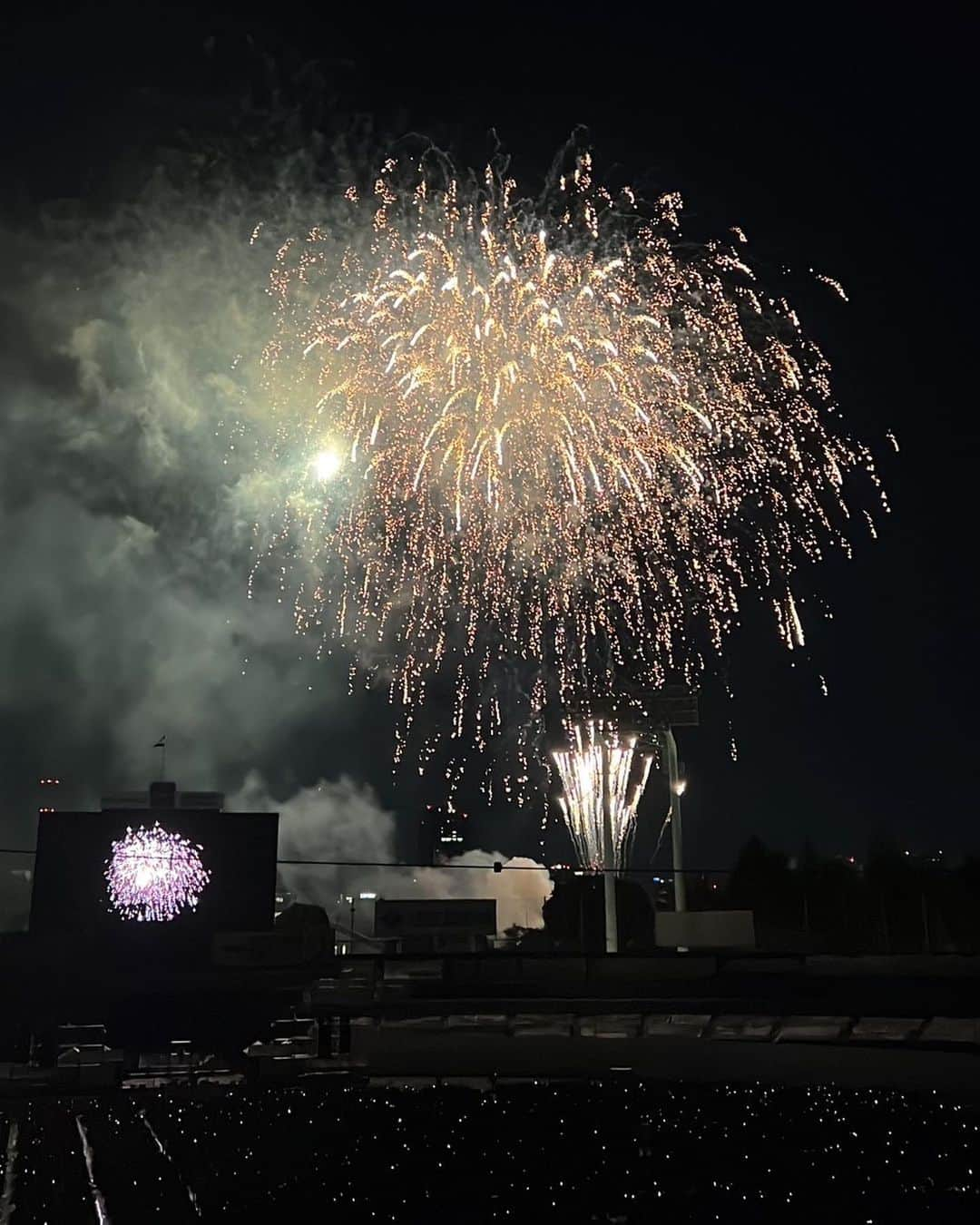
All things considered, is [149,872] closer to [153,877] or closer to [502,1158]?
[153,877]

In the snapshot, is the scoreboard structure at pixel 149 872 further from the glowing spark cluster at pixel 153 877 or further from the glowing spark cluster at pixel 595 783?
the glowing spark cluster at pixel 595 783

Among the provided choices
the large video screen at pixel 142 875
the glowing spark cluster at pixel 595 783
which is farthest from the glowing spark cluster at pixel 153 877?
the glowing spark cluster at pixel 595 783

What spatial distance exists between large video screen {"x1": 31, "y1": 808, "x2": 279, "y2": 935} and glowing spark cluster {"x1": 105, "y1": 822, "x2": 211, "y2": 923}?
4cm

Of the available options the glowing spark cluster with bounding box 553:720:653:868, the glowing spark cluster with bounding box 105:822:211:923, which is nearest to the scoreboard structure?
the glowing spark cluster with bounding box 105:822:211:923

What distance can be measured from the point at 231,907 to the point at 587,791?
1957cm

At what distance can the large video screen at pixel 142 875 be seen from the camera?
173ft

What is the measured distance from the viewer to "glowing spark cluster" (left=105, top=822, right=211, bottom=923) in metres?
52.7

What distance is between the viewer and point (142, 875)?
52.7 m

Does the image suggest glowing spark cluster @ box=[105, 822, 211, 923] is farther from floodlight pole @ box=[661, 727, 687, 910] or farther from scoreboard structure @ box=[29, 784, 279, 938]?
floodlight pole @ box=[661, 727, 687, 910]

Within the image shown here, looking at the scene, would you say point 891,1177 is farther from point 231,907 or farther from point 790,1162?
point 231,907

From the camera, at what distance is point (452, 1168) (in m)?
18.5

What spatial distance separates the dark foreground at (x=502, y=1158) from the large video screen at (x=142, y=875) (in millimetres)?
24003

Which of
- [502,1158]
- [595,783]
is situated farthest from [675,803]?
[502,1158]

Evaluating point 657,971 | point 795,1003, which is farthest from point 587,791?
point 795,1003
